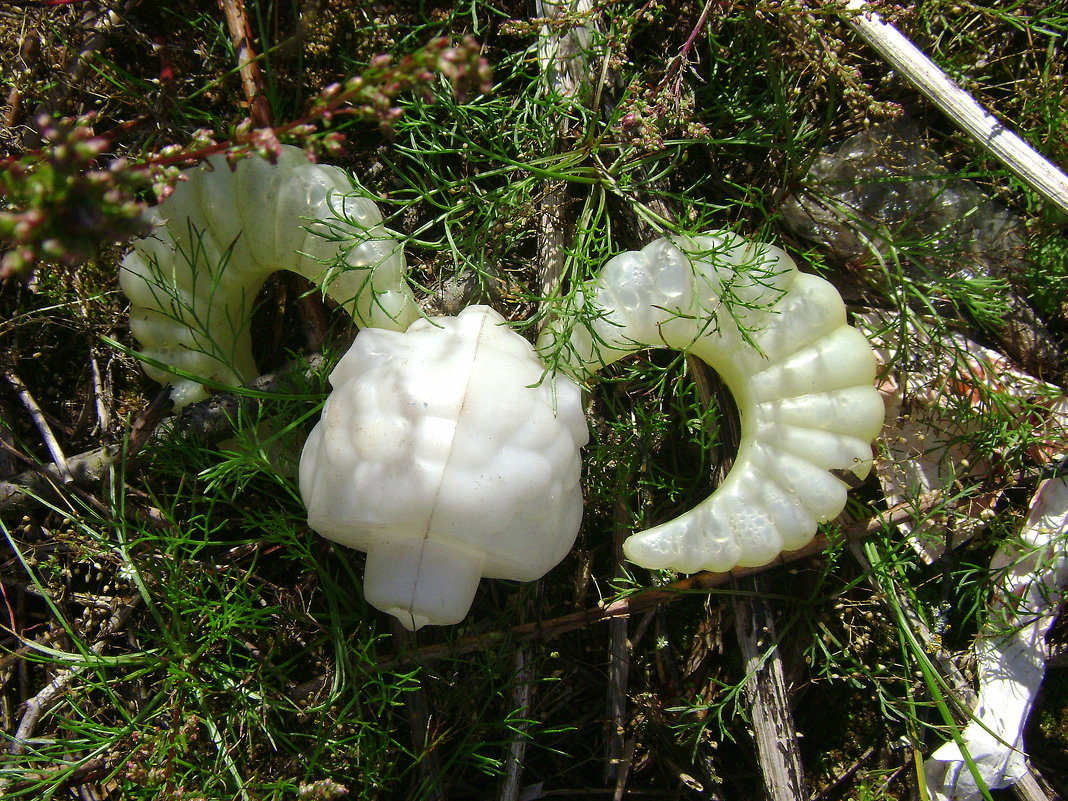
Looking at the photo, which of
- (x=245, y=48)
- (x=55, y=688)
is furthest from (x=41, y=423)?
(x=245, y=48)

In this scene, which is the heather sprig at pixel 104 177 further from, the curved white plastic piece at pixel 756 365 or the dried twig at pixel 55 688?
the dried twig at pixel 55 688

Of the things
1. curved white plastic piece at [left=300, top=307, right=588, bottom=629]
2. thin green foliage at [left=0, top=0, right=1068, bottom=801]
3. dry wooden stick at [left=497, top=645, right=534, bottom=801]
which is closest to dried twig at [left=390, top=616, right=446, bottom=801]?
thin green foliage at [left=0, top=0, right=1068, bottom=801]

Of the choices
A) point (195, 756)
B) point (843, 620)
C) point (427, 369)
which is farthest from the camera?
point (843, 620)

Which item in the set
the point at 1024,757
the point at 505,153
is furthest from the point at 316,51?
the point at 1024,757

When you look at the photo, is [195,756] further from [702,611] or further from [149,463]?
[702,611]

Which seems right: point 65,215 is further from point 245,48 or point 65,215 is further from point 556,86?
point 556,86

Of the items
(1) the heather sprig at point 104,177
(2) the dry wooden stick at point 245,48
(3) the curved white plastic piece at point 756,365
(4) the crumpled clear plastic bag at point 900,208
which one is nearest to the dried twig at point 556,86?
(3) the curved white plastic piece at point 756,365
